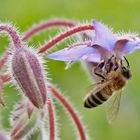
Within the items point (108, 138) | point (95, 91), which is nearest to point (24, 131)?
point (95, 91)

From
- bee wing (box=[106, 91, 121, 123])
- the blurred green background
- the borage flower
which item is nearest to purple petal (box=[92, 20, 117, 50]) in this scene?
the borage flower

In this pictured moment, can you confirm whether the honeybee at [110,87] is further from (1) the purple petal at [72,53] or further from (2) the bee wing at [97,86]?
(1) the purple petal at [72,53]

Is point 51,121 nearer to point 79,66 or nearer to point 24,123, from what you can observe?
point 24,123

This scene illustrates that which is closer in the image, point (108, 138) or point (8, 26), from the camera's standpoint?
point (8, 26)

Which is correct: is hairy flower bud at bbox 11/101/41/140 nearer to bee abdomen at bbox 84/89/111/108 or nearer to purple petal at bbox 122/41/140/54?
bee abdomen at bbox 84/89/111/108

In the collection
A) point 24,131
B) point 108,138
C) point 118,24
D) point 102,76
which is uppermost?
point 118,24

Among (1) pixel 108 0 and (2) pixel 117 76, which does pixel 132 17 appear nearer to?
(1) pixel 108 0
